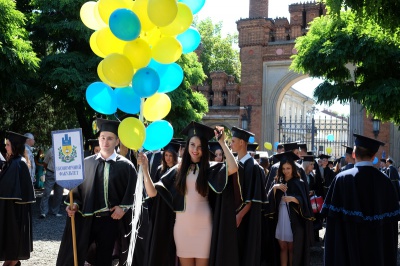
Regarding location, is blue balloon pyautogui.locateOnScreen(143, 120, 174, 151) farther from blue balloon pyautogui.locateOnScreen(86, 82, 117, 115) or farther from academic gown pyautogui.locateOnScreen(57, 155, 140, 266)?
academic gown pyautogui.locateOnScreen(57, 155, 140, 266)

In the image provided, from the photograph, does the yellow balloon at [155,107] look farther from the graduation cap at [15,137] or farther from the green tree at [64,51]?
the green tree at [64,51]

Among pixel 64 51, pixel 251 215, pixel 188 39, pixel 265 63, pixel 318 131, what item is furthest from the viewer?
pixel 318 131

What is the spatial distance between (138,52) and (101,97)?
0.74m

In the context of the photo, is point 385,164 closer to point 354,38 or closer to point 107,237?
point 354,38

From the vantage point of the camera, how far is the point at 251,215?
627 cm

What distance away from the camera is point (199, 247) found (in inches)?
192

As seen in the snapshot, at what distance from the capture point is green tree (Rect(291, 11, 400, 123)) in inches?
470

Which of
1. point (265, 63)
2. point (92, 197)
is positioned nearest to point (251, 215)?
point (92, 197)

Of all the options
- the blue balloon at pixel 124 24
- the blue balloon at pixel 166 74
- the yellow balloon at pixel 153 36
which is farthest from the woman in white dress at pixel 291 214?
the blue balloon at pixel 124 24

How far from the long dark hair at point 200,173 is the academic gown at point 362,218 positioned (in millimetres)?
1934

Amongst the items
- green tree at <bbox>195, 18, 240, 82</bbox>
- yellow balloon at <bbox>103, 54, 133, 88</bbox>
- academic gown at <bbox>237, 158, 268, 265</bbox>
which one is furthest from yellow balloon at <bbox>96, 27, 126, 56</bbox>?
green tree at <bbox>195, 18, 240, 82</bbox>

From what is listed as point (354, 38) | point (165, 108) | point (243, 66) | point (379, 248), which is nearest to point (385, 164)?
point (354, 38)

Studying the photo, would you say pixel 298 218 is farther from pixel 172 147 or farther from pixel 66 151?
pixel 66 151

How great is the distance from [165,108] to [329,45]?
854 centimetres
